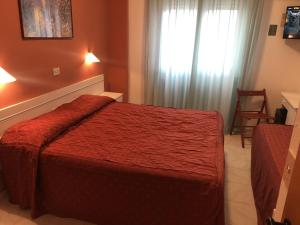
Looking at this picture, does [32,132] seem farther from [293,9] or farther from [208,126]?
[293,9]

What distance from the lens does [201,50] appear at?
375 centimetres

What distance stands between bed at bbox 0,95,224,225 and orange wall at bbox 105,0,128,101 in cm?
204

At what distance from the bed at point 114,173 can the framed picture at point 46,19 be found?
0.90 m

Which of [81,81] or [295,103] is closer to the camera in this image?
[295,103]

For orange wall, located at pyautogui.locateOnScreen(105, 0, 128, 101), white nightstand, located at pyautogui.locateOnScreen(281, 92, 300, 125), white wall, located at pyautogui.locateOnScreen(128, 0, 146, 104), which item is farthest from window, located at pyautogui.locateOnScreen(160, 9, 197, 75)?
white nightstand, located at pyautogui.locateOnScreen(281, 92, 300, 125)

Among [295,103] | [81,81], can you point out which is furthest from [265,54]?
[81,81]

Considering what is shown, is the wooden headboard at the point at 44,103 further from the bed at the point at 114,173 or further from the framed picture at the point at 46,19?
the framed picture at the point at 46,19

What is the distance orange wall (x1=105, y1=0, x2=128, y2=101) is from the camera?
3.99 m

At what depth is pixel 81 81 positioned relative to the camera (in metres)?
3.42

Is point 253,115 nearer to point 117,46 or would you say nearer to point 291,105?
point 291,105

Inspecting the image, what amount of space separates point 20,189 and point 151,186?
45.9 inches

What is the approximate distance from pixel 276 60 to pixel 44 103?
329 cm

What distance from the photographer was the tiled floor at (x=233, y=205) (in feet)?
6.54

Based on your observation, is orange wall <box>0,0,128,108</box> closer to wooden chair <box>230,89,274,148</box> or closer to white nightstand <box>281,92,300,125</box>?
wooden chair <box>230,89,274,148</box>
